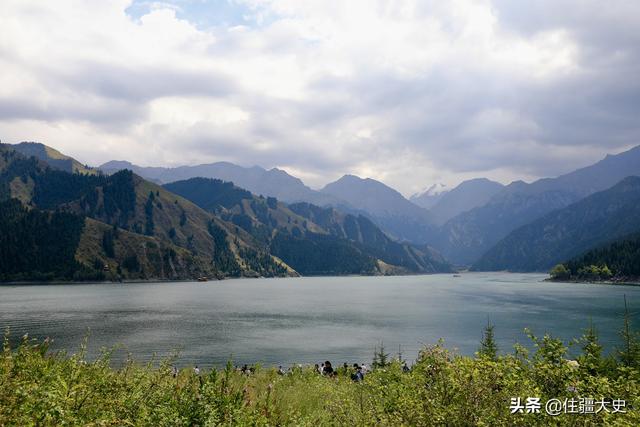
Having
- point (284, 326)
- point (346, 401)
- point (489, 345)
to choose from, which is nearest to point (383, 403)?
point (346, 401)

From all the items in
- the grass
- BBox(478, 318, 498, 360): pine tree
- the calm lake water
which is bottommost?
the calm lake water

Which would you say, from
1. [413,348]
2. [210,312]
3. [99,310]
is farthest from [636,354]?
[99,310]

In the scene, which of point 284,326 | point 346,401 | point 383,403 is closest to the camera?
point 346,401

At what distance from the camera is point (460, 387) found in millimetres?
13266

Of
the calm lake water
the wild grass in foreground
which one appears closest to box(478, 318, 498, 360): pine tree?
the wild grass in foreground

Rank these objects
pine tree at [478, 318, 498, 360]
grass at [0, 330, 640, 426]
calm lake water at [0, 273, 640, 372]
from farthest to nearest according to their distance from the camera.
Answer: calm lake water at [0, 273, 640, 372] < pine tree at [478, 318, 498, 360] < grass at [0, 330, 640, 426]

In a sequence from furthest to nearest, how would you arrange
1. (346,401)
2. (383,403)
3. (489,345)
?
(489,345)
(383,403)
(346,401)

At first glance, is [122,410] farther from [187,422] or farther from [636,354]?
[636,354]

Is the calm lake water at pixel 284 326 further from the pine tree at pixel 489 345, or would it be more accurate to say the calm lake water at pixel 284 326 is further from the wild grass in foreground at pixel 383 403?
the wild grass in foreground at pixel 383 403

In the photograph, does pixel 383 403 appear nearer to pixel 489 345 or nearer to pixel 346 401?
pixel 346 401

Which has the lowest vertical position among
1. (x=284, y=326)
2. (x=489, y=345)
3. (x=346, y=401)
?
(x=284, y=326)

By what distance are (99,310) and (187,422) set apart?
473 feet

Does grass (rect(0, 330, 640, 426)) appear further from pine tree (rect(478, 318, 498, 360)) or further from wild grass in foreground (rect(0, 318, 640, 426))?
pine tree (rect(478, 318, 498, 360))

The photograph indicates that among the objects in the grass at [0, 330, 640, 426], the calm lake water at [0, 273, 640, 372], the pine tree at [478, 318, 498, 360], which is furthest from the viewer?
the calm lake water at [0, 273, 640, 372]
